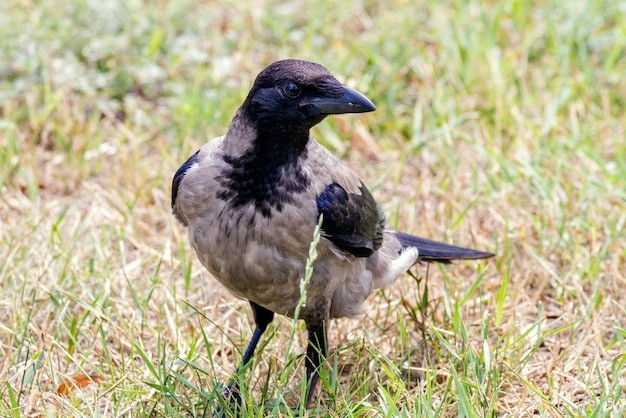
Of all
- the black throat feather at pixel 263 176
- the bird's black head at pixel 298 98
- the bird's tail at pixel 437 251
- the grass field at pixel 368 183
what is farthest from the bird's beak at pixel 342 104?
the bird's tail at pixel 437 251

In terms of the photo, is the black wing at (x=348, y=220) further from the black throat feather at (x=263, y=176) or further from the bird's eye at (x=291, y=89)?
the bird's eye at (x=291, y=89)

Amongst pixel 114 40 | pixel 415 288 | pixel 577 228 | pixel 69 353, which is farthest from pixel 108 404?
pixel 114 40

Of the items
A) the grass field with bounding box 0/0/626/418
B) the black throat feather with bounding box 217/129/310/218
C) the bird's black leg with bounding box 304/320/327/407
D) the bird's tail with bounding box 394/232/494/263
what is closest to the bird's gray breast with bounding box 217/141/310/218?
the black throat feather with bounding box 217/129/310/218

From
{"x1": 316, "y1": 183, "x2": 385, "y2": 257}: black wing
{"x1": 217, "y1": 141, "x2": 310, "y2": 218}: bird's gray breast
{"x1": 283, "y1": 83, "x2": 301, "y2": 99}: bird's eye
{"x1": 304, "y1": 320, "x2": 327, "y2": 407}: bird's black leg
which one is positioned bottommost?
{"x1": 304, "y1": 320, "x2": 327, "y2": 407}: bird's black leg

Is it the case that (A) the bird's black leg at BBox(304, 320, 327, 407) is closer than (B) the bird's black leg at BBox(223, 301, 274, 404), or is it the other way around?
(A) the bird's black leg at BBox(304, 320, 327, 407)

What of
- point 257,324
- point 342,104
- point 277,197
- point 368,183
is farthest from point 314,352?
point 368,183

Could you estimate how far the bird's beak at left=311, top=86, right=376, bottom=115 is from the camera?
3340 mm

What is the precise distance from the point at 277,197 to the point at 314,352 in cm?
74

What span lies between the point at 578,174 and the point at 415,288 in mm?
1256

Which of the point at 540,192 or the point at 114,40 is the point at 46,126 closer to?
the point at 114,40

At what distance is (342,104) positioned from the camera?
3.34 m

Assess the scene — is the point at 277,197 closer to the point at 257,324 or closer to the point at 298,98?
the point at 298,98

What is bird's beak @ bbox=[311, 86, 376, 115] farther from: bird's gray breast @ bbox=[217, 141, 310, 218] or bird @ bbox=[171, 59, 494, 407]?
bird's gray breast @ bbox=[217, 141, 310, 218]

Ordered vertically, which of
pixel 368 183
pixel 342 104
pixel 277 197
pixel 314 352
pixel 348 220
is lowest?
pixel 314 352
